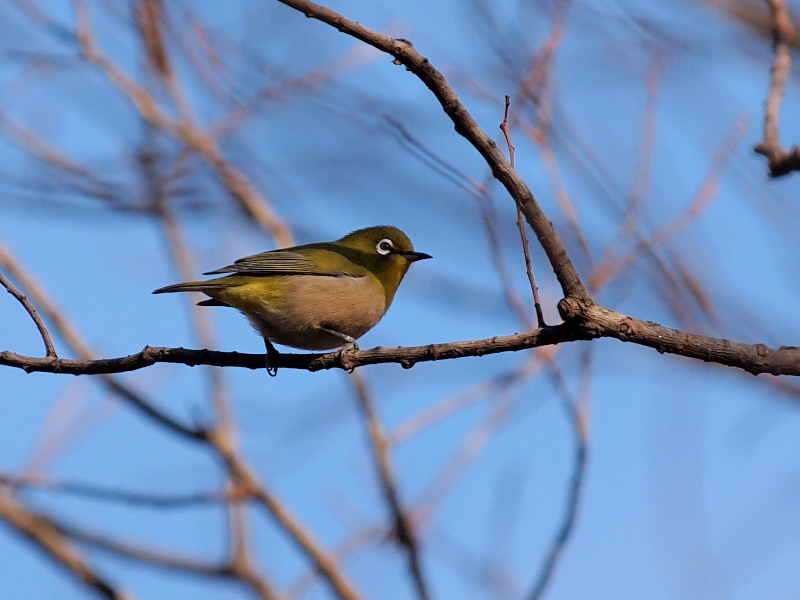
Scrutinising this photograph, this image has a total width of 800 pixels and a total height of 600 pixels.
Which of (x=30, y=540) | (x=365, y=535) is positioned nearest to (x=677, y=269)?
(x=365, y=535)

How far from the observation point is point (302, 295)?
5816 millimetres

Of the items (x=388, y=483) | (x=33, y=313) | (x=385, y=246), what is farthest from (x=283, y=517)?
(x=33, y=313)

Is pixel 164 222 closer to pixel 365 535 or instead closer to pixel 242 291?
pixel 242 291

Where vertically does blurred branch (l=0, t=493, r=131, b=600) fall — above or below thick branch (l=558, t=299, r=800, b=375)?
above

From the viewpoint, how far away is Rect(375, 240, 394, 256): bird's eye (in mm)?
6863

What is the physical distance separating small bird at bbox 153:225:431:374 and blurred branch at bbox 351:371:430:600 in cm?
161

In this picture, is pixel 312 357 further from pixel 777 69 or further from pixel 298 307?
pixel 777 69

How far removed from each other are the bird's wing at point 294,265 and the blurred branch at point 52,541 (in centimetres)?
297

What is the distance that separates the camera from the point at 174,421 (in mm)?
7590

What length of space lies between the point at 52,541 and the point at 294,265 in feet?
10.5

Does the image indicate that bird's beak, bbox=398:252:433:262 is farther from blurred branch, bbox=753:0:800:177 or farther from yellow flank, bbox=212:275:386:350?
blurred branch, bbox=753:0:800:177

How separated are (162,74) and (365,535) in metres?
4.57

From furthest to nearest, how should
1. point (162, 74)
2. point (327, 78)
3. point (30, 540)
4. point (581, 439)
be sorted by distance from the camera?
point (162, 74)
point (30, 540)
point (327, 78)
point (581, 439)

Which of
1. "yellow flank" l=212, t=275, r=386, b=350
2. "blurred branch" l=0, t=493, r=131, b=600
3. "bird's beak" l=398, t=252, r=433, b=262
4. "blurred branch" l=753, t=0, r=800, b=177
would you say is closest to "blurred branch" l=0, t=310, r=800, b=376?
"blurred branch" l=753, t=0, r=800, b=177
